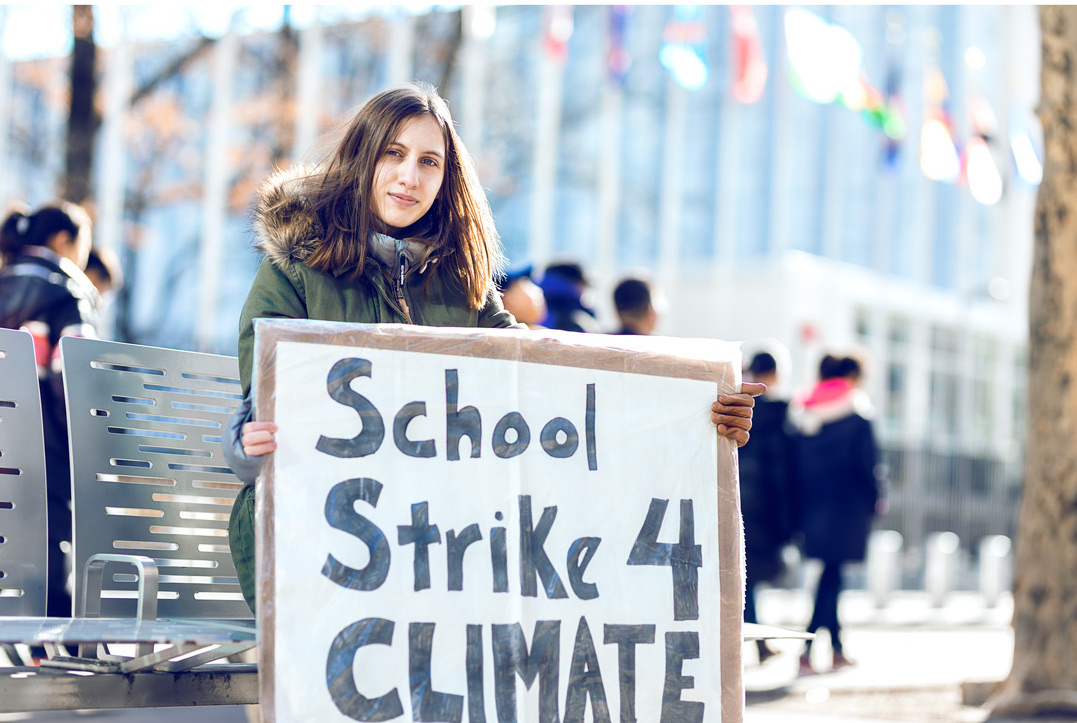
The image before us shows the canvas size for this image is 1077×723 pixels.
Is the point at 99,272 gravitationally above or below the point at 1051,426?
above

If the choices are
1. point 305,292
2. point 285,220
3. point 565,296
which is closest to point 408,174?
point 285,220

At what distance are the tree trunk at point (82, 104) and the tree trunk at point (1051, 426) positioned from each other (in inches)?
359

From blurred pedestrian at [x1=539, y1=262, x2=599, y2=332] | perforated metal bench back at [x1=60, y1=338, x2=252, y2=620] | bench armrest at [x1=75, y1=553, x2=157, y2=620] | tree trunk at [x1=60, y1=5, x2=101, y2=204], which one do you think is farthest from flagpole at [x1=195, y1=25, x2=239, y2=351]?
A: bench armrest at [x1=75, y1=553, x2=157, y2=620]

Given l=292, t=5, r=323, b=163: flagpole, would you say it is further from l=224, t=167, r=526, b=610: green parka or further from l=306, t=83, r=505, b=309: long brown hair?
l=224, t=167, r=526, b=610: green parka

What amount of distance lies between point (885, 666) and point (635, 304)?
149 inches

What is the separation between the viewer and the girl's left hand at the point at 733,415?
3318mm

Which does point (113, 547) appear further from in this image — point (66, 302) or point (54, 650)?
point (66, 302)

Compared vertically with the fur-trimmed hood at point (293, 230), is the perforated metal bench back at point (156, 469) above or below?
below

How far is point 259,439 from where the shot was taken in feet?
9.35

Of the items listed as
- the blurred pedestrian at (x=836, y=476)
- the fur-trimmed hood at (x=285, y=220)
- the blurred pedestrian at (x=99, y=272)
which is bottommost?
the blurred pedestrian at (x=836, y=476)

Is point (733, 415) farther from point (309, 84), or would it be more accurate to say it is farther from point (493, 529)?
point (309, 84)

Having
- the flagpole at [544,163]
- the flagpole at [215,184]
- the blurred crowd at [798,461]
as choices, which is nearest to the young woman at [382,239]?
the blurred crowd at [798,461]

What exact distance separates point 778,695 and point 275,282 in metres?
5.09

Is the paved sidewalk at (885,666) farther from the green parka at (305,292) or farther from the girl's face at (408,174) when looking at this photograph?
the girl's face at (408,174)
